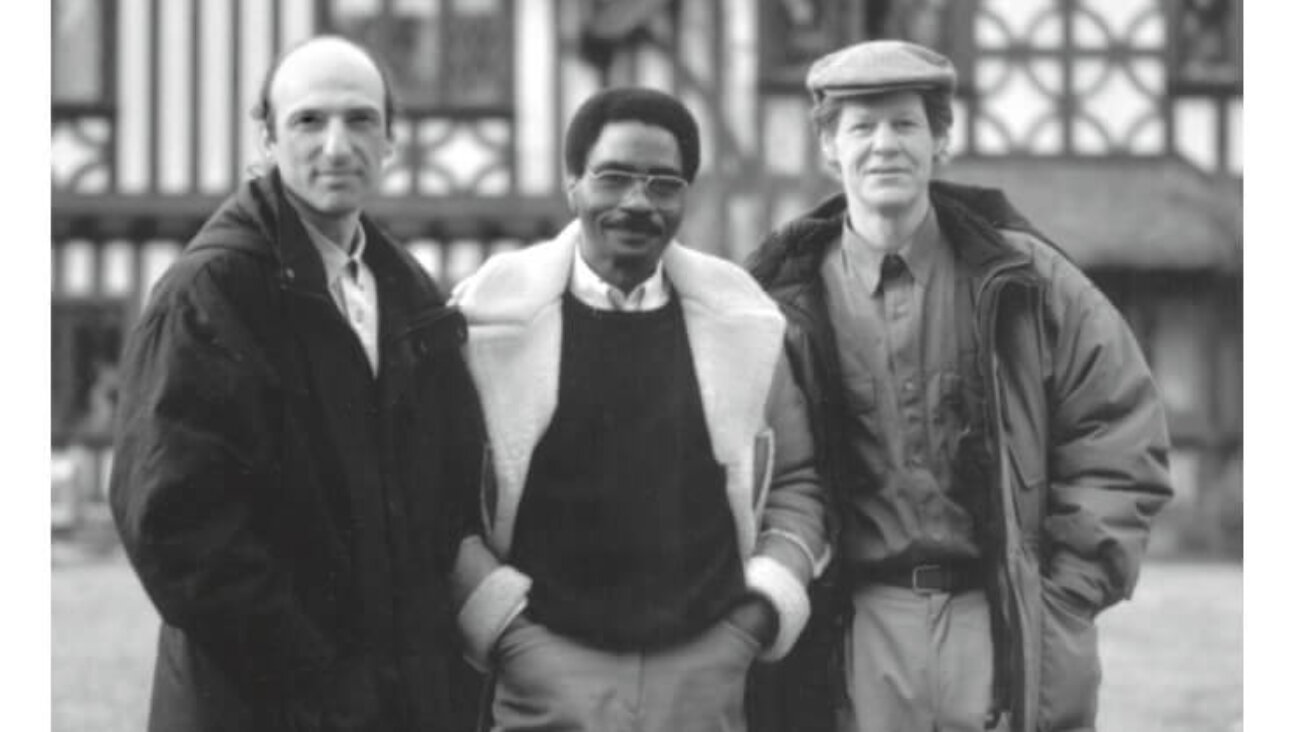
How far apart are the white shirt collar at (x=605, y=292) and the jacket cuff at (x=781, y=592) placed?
1.76ft

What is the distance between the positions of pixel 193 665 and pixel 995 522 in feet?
5.02

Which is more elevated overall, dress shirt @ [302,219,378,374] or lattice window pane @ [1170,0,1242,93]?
lattice window pane @ [1170,0,1242,93]

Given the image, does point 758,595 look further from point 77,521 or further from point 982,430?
point 77,521

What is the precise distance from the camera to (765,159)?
15055 mm

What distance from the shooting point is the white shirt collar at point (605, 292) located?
13.4ft

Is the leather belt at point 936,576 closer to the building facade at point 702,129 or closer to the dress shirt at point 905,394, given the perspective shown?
the dress shirt at point 905,394

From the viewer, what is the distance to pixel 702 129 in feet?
49.9

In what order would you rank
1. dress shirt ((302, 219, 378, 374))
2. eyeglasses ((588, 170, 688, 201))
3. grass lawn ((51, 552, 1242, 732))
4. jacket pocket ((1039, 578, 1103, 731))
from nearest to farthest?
dress shirt ((302, 219, 378, 374)) < eyeglasses ((588, 170, 688, 201)) < jacket pocket ((1039, 578, 1103, 731)) < grass lawn ((51, 552, 1242, 732))

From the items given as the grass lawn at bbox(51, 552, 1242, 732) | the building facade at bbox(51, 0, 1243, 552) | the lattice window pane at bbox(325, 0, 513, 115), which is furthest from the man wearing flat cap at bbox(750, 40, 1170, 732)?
the lattice window pane at bbox(325, 0, 513, 115)

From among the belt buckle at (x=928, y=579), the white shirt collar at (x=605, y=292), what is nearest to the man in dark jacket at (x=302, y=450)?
the white shirt collar at (x=605, y=292)

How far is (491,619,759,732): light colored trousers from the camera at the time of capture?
3.97 metres

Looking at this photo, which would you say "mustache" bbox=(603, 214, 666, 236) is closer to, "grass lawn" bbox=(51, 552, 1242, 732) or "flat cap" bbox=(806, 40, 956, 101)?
"flat cap" bbox=(806, 40, 956, 101)

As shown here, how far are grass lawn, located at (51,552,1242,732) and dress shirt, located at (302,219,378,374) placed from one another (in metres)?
4.10

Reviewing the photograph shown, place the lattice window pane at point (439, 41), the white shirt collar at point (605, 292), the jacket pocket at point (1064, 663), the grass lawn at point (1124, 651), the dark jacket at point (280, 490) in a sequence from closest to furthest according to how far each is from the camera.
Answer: the dark jacket at point (280, 490) → the white shirt collar at point (605, 292) → the jacket pocket at point (1064, 663) → the grass lawn at point (1124, 651) → the lattice window pane at point (439, 41)
